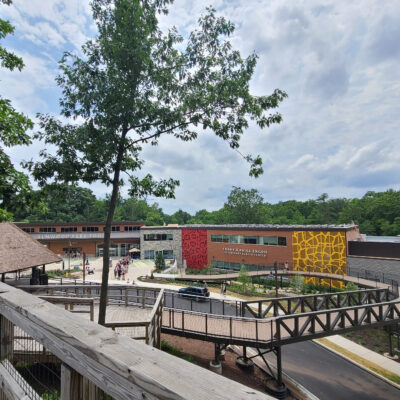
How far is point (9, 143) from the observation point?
771 centimetres

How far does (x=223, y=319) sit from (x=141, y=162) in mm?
8566

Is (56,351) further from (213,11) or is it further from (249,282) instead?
(249,282)

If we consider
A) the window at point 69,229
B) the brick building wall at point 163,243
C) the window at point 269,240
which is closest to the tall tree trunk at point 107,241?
the window at point 269,240

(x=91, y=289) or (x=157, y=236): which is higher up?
(x=157, y=236)

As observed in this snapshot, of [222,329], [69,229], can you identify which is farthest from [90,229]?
[222,329]

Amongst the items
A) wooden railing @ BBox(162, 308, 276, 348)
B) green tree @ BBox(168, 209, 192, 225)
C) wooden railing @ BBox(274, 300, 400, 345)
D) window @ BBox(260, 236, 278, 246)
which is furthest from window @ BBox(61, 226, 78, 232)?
green tree @ BBox(168, 209, 192, 225)

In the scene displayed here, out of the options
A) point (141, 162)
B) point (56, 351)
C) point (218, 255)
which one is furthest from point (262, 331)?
point (218, 255)

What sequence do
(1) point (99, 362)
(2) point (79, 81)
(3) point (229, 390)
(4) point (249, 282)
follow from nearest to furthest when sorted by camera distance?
1. (3) point (229, 390)
2. (1) point (99, 362)
3. (2) point (79, 81)
4. (4) point (249, 282)

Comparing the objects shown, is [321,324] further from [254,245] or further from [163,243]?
[163,243]

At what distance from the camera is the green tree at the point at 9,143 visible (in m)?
7.06

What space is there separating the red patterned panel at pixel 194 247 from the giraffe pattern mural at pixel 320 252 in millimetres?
14367

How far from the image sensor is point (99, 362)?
4.15 ft

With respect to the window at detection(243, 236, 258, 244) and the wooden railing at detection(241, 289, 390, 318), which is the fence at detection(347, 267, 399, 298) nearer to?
the window at detection(243, 236, 258, 244)

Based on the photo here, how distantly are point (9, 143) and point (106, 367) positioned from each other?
846 cm
